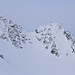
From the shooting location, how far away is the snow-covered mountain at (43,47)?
26.5 m

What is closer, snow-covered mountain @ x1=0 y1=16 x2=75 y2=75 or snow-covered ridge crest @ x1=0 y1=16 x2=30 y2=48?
snow-covered mountain @ x1=0 y1=16 x2=75 y2=75

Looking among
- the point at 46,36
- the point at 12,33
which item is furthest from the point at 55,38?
the point at 12,33

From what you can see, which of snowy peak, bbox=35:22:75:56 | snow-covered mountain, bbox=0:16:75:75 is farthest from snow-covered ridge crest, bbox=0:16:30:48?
snowy peak, bbox=35:22:75:56

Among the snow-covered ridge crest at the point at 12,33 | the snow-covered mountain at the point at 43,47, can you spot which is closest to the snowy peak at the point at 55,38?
the snow-covered mountain at the point at 43,47

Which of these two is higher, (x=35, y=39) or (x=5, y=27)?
(x=35, y=39)

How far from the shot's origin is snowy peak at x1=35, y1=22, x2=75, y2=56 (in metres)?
33.9

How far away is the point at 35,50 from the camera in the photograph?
32.9 meters

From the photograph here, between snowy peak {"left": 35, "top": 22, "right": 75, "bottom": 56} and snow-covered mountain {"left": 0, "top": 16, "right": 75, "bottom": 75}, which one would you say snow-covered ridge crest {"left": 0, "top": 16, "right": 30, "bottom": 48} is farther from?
snowy peak {"left": 35, "top": 22, "right": 75, "bottom": 56}

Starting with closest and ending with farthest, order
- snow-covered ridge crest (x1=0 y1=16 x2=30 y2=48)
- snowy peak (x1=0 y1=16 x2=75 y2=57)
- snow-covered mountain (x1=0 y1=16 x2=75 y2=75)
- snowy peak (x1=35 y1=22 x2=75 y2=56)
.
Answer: snow-covered mountain (x1=0 y1=16 x2=75 y2=75) → snow-covered ridge crest (x1=0 y1=16 x2=30 y2=48) → snowy peak (x1=0 y1=16 x2=75 y2=57) → snowy peak (x1=35 y1=22 x2=75 y2=56)

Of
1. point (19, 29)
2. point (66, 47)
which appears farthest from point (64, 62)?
point (19, 29)

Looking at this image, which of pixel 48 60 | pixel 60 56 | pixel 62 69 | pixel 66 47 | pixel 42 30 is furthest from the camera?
pixel 42 30

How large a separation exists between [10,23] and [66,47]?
13579mm

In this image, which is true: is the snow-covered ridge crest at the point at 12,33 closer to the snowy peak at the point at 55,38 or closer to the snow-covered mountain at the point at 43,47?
the snow-covered mountain at the point at 43,47

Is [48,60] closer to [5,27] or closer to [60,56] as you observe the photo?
[60,56]
